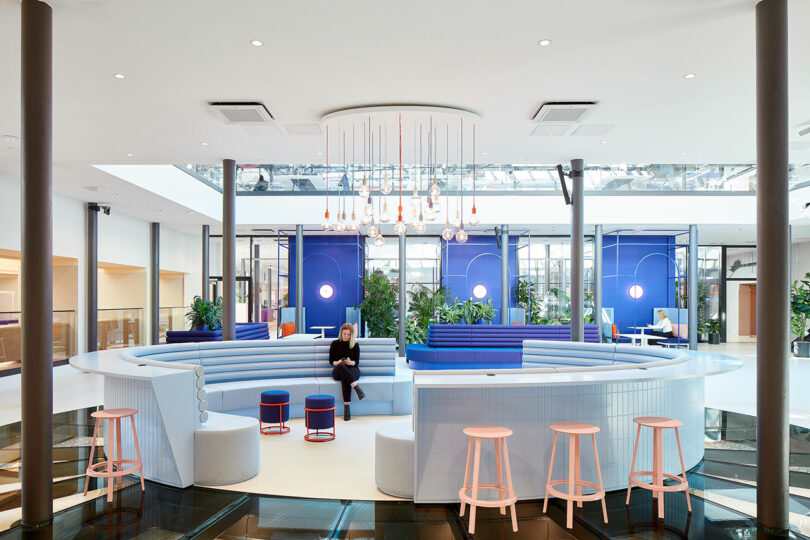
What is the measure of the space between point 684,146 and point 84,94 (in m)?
7.70

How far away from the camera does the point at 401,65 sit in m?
5.38

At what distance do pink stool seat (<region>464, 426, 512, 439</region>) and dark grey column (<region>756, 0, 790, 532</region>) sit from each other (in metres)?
1.81

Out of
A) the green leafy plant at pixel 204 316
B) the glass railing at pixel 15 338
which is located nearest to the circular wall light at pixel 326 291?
the green leafy plant at pixel 204 316

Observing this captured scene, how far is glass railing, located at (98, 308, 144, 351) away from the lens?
13414 mm

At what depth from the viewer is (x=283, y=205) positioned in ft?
49.4

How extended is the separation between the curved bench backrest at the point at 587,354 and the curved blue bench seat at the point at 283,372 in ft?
6.16

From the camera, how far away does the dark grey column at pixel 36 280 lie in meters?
4.05

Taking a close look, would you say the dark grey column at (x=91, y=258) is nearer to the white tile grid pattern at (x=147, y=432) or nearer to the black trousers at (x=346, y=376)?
the black trousers at (x=346, y=376)

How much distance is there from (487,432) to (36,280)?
335 cm

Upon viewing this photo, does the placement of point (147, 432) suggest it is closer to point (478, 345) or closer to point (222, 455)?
point (222, 455)

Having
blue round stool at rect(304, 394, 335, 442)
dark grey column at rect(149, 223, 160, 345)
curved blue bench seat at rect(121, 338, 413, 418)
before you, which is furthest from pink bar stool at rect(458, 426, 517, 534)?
dark grey column at rect(149, 223, 160, 345)

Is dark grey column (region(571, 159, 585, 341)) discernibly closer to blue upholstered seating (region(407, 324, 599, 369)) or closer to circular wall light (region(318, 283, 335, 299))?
blue upholstered seating (region(407, 324, 599, 369))

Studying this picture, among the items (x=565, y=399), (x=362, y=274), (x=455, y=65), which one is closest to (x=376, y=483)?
(x=565, y=399)

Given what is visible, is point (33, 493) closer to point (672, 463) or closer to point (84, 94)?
point (84, 94)
